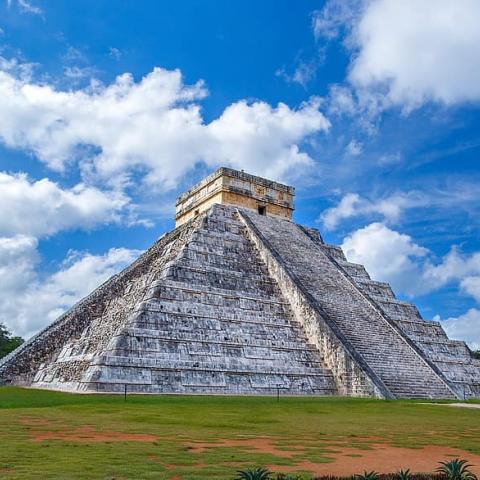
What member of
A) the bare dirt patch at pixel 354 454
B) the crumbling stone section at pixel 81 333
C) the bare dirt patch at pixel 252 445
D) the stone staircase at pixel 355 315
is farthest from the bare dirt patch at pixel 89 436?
the stone staircase at pixel 355 315

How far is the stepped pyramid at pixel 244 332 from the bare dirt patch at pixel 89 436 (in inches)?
208

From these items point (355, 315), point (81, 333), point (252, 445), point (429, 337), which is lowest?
point (252, 445)

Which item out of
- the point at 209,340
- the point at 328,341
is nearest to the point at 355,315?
the point at 328,341

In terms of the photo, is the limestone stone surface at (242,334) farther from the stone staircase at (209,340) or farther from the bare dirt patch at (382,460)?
the bare dirt patch at (382,460)

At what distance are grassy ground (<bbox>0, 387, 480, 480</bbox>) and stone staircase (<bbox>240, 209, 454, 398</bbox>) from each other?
2.65 meters

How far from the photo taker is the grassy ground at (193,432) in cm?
541

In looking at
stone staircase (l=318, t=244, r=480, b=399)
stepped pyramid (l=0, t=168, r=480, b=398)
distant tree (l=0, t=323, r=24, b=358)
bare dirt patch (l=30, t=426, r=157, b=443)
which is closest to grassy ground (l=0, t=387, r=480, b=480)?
bare dirt patch (l=30, t=426, r=157, b=443)

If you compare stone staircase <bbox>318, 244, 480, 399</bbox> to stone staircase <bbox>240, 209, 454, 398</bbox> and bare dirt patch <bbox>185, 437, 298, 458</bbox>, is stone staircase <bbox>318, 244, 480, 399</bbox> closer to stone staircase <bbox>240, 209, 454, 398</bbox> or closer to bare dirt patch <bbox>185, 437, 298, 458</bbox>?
stone staircase <bbox>240, 209, 454, 398</bbox>

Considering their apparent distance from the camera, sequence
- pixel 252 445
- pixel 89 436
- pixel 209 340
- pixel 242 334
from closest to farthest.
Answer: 1. pixel 252 445
2. pixel 89 436
3. pixel 209 340
4. pixel 242 334

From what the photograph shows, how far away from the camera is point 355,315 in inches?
743

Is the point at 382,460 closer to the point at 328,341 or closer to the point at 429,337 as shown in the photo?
the point at 328,341

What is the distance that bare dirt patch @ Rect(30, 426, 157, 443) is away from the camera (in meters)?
6.99

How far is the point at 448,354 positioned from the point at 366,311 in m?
3.41

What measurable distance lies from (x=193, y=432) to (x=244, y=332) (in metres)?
7.89
